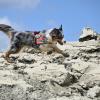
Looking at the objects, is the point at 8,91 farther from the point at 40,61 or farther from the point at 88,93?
the point at 40,61

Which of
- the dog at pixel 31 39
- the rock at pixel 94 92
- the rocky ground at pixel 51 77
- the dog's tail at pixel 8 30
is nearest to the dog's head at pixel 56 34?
the dog at pixel 31 39

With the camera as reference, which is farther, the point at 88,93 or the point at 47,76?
the point at 47,76

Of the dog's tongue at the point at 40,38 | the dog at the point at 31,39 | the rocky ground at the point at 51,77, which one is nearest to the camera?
the rocky ground at the point at 51,77

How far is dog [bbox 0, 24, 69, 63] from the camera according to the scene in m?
16.9

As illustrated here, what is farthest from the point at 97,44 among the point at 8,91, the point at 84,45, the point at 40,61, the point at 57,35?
the point at 8,91

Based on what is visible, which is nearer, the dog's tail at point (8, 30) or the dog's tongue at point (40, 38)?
the dog's tongue at point (40, 38)

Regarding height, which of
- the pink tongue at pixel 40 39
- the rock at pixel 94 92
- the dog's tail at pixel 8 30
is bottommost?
the rock at pixel 94 92

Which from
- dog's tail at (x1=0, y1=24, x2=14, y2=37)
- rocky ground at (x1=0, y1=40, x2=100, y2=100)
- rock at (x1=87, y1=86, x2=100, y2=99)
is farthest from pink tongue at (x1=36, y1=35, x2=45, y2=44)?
rock at (x1=87, y1=86, x2=100, y2=99)

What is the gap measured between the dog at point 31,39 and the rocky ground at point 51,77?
1.04ft

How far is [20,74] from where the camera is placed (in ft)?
46.6

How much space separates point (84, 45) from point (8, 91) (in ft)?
24.3

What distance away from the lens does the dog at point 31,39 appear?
16.9m

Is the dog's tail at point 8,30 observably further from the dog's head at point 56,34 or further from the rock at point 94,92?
the rock at point 94,92

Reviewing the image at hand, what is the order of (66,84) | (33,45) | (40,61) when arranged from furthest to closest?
(33,45) → (40,61) → (66,84)
